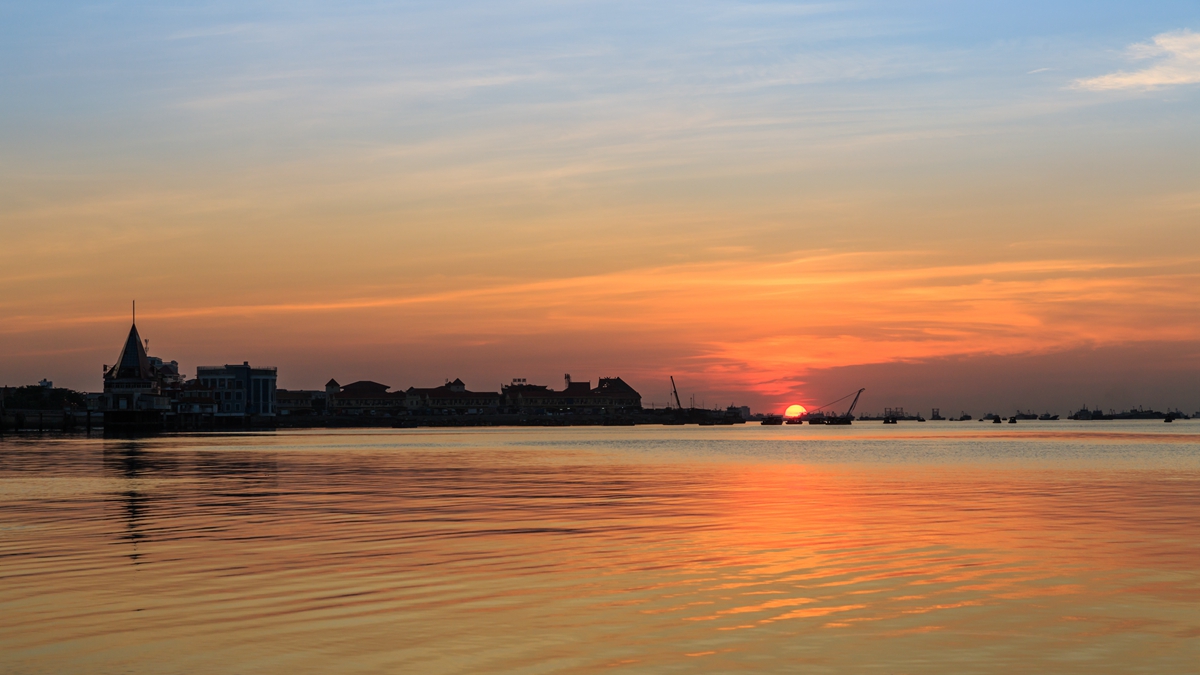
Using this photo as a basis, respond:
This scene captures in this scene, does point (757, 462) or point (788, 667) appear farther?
point (757, 462)

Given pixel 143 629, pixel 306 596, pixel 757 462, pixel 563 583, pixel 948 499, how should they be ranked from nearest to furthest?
1. pixel 143 629
2. pixel 306 596
3. pixel 563 583
4. pixel 948 499
5. pixel 757 462

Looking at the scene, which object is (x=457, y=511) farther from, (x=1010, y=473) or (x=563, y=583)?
(x=1010, y=473)

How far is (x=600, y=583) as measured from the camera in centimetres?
2064

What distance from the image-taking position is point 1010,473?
6138cm

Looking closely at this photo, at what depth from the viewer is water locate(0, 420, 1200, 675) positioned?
47.5ft

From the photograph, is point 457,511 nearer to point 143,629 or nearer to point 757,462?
point 143,629

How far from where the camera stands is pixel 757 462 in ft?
263

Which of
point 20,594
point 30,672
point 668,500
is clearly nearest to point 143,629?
point 30,672

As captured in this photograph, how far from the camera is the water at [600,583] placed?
1447 cm

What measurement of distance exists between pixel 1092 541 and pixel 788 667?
16.7 meters

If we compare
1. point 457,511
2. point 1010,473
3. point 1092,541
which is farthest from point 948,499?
point 1010,473

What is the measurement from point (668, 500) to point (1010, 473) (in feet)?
93.4

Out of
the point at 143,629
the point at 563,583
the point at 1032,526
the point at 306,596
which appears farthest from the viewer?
the point at 1032,526

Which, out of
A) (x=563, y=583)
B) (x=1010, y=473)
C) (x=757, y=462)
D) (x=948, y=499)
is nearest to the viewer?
(x=563, y=583)
